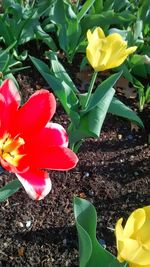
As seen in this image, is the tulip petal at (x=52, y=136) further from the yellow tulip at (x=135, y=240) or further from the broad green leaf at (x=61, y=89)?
the broad green leaf at (x=61, y=89)

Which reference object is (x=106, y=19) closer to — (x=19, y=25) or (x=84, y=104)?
(x=19, y=25)

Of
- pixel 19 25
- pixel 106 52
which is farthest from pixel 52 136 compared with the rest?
pixel 19 25

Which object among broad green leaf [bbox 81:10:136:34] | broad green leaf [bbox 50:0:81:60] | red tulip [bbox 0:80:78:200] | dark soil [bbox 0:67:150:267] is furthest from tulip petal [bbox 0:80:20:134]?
broad green leaf [bbox 81:10:136:34]

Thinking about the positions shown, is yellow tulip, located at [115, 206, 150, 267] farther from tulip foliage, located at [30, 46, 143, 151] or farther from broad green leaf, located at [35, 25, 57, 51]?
broad green leaf, located at [35, 25, 57, 51]

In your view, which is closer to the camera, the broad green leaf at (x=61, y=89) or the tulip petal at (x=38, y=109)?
the tulip petal at (x=38, y=109)

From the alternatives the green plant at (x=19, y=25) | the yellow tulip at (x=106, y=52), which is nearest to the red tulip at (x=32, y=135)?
the yellow tulip at (x=106, y=52)

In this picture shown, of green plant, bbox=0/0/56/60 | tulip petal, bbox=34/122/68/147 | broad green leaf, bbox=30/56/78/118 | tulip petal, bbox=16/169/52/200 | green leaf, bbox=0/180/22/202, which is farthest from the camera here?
green plant, bbox=0/0/56/60
